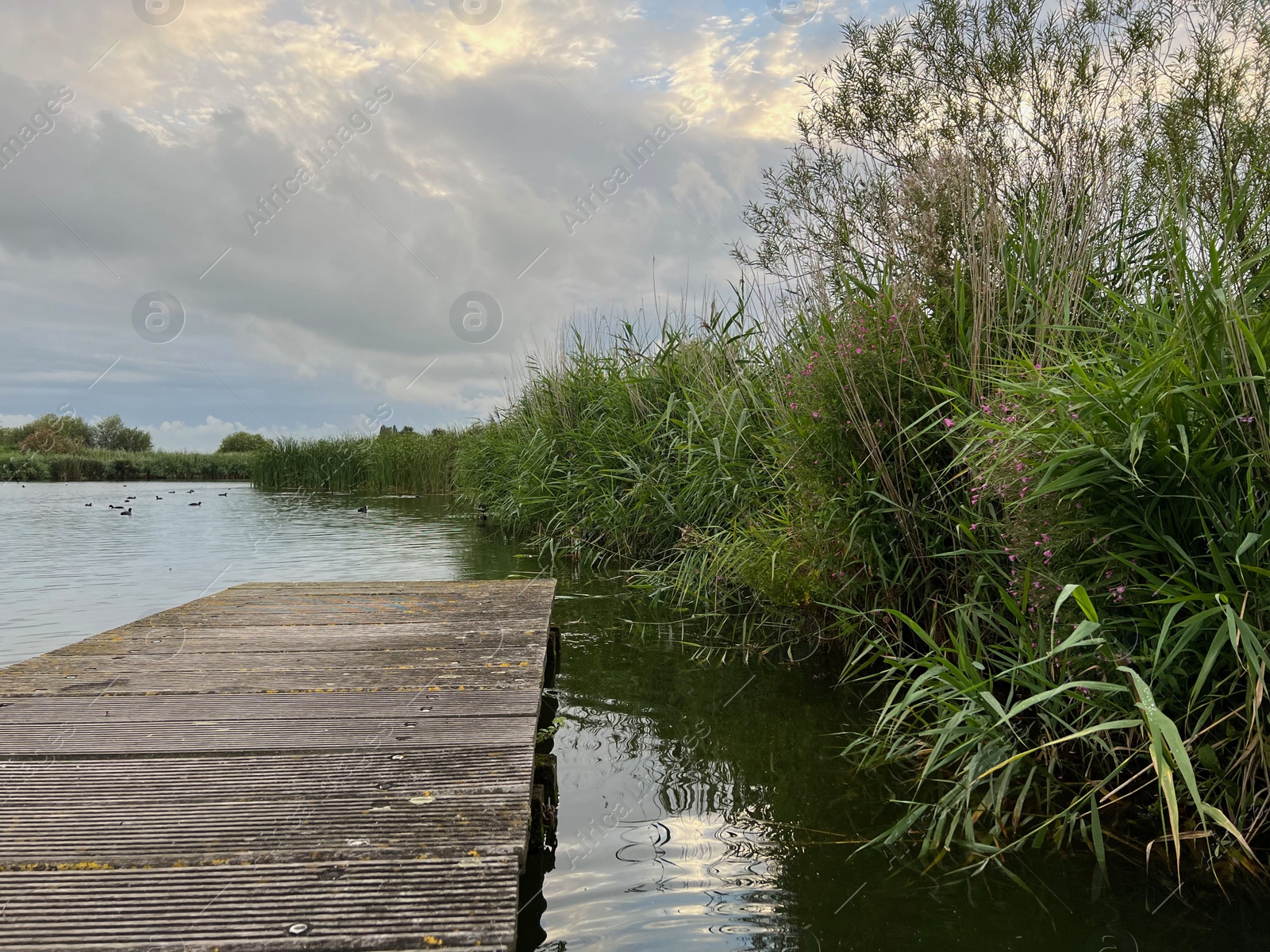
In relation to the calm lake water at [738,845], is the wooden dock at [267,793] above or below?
above

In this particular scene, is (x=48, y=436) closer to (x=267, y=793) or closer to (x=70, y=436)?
(x=70, y=436)

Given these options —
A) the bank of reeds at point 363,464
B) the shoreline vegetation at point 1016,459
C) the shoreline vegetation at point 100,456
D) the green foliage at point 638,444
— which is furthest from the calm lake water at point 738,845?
→ the shoreline vegetation at point 100,456

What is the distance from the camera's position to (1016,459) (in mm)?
2496

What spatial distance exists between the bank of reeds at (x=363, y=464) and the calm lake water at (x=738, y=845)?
463 inches

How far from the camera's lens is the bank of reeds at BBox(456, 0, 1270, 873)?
82.2 inches

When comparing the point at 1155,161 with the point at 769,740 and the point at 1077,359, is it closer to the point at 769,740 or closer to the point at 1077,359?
the point at 1077,359

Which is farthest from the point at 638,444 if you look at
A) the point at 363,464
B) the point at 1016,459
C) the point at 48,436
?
the point at 48,436

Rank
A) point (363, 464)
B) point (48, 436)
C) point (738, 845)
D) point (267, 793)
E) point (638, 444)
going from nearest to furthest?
point (267, 793) → point (738, 845) → point (638, 444) → point (363, 464) → point (48, 436)

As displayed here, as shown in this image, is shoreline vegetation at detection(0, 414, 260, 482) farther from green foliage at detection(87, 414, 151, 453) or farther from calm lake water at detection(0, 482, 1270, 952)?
calm lake water at detection(0, 482, 1270, 952)

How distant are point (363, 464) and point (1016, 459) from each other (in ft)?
60.9

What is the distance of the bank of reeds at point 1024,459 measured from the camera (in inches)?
82.2

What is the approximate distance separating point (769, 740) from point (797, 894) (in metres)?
1.13

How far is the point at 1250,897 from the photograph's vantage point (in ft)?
6.14

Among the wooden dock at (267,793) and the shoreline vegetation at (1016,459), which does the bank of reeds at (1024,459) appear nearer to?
the shoreline vegetation at (1016,459)
